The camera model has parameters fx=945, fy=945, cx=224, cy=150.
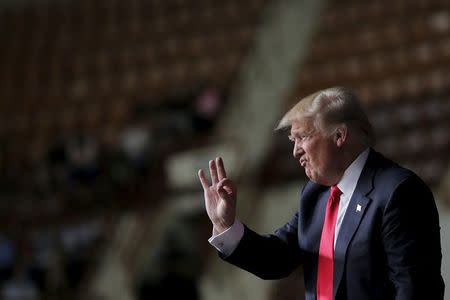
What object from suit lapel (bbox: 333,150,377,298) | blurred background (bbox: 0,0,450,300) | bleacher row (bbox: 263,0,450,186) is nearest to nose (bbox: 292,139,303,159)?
suit lapel (bbox: 333,150,377,298)

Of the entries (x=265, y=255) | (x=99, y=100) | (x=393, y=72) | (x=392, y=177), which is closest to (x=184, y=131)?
(x=99, y=100)

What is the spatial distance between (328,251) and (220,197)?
0.63 ft

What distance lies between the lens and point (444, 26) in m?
7.21

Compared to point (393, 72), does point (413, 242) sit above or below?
above

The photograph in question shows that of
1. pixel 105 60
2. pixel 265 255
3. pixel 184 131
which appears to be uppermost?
pixel 265 255

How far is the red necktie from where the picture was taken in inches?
57.1

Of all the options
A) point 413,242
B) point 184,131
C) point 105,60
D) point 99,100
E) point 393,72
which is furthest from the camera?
point 105,60

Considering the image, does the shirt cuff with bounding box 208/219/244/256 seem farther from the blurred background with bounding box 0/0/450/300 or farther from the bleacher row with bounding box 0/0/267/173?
the bleacher row with bounding box 0/0/267/173

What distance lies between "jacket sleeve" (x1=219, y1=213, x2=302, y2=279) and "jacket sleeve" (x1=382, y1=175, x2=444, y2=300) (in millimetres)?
197

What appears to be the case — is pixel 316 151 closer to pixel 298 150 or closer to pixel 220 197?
pixel 298 150

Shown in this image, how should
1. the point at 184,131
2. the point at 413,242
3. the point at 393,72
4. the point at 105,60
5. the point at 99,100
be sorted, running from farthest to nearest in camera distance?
the point at 105,60
the point at 99,100
the point at 184,131
the point at 393,72
the point at 413,242

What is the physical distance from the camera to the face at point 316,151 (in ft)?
4.73

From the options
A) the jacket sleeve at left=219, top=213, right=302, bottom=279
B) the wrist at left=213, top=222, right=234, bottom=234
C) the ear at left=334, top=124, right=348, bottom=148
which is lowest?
the jacket sleeve at left=219, top=213, right=302, bottom=279

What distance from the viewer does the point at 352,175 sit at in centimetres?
148
